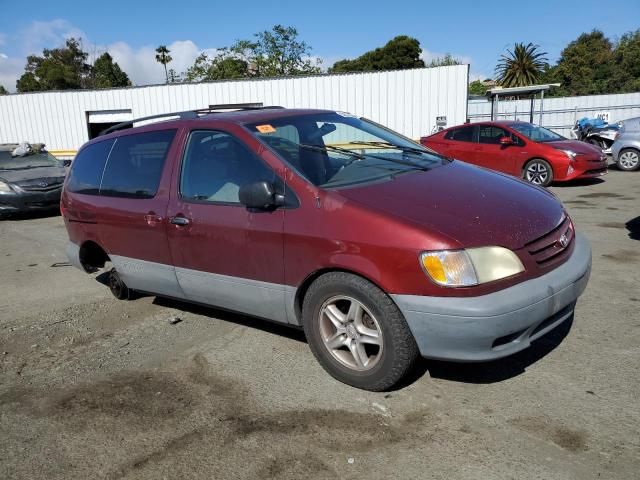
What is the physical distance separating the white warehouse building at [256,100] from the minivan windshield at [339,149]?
47.2 ft

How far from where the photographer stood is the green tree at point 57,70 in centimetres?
6656

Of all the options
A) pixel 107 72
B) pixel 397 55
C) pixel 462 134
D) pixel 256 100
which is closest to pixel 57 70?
pixel 107 72

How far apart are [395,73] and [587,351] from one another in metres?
16.0

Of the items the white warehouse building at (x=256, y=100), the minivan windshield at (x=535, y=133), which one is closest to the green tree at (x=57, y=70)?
the white warehouse building at (x=256, y=100)

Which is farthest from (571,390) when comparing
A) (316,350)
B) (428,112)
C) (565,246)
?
(428,112)

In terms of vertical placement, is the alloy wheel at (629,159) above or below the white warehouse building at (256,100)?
below

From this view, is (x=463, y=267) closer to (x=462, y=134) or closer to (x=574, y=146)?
(x=574, y=146)

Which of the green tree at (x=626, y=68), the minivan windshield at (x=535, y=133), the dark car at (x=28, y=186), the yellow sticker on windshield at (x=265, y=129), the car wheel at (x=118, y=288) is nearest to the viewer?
the yellow sticker on windshield at (x=265, y=129)

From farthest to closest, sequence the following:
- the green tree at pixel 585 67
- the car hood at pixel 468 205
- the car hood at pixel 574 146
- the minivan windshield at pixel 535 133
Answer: the green tree at pixel 585 67 < the minivan windshield at pixel 535 133 < the car hood at pixel 574 146 < the car hood at pixel 468 205

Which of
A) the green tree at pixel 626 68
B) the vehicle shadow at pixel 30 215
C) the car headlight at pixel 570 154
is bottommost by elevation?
the vehicle shadow at pixel 30 215

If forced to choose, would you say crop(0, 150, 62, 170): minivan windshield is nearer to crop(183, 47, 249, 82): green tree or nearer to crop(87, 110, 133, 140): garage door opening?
crop(87, 110, 133, 140): garage door opening

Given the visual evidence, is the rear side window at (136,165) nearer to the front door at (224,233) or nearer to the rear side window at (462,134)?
the front door at (224,233)

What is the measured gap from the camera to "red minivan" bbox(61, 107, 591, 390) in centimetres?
278

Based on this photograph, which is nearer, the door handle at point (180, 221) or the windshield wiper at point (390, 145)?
the door handle at point (180, 221)
